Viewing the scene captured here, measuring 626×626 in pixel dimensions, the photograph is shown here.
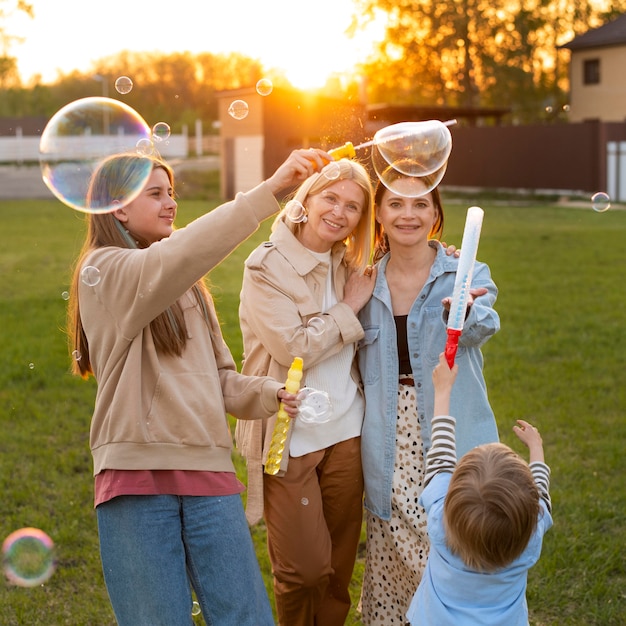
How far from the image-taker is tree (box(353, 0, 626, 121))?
117 feet

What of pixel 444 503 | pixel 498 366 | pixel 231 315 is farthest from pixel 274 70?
pixel 444 503

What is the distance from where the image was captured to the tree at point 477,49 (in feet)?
117

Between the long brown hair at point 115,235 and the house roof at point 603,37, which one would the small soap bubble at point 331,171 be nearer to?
the long brown hair at point 115,235

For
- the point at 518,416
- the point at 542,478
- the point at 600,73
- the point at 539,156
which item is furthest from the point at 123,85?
the point at 600,73

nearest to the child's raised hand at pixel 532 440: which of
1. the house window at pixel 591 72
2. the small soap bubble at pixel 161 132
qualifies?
the small soap bubble at pixel 161 132

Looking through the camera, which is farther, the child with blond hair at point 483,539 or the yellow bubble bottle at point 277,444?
the yellow bubble bottle at point 277,444

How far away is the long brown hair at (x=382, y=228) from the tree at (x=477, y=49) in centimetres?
3395

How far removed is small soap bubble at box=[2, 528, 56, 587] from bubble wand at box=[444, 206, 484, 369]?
2201 mm

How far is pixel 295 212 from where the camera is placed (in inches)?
118

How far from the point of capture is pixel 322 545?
2.93 meters

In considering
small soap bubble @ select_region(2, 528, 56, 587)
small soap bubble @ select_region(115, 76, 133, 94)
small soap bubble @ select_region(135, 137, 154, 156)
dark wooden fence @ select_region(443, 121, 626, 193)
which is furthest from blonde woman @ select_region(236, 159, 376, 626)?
dark wooden fence @ select_region(443, 121, 626, 193)

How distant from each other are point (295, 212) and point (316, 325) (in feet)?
1.33

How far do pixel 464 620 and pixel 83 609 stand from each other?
6.11 feet

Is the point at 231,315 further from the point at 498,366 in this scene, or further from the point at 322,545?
the point at 322,545
